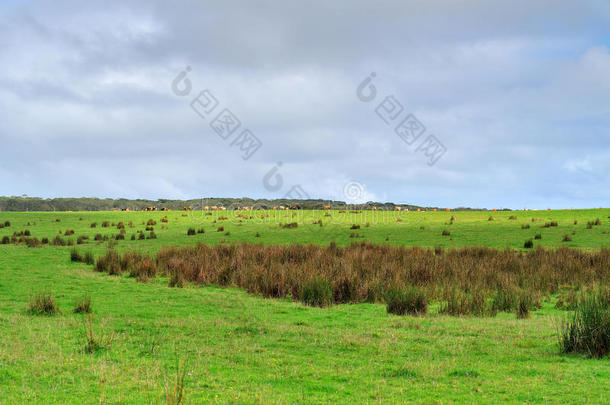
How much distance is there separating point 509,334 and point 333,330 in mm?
3758

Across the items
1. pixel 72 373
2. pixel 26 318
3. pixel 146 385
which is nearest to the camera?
pixel 146 385

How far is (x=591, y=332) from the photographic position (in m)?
9.43

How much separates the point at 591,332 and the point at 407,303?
18.0 ft

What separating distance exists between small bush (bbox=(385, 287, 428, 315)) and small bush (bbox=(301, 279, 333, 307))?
85.7 inches

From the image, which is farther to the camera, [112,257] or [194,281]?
[112,257]

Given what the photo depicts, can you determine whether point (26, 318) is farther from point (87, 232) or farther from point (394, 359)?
point (87, 232)

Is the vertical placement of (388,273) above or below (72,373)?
above

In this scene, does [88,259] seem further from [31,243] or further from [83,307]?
[83,307]

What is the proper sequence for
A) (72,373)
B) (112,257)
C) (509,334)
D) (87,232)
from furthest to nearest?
1. (87,232)
2. (112,257)
3. (509,334)
4. (72,373)

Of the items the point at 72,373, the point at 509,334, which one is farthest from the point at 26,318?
the point at 509,334

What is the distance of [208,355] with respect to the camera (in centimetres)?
945

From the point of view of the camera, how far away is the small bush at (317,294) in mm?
16000

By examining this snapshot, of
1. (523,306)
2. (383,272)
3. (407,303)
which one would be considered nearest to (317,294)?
(407,303)

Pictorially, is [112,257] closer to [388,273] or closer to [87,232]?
[388,273]
